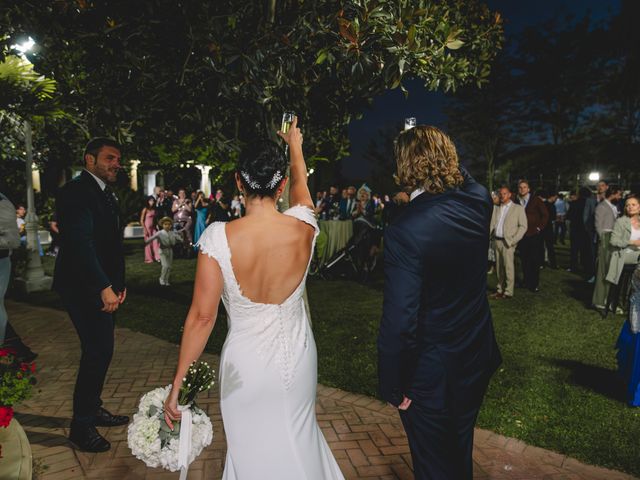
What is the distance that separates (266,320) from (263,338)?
0.29 ft

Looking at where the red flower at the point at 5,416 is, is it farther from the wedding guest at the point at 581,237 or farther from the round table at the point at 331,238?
the wedding guest at the point at 581,237

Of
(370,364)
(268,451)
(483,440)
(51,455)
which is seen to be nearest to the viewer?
(268,451)

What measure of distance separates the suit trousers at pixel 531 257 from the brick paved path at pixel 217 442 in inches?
270

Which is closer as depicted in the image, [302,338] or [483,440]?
[302,338]

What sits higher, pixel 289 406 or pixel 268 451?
pixel 289 406

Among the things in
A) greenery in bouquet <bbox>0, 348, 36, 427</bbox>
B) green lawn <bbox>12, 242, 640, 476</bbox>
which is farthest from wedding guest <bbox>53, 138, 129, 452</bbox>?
green lawn <bbox>12, 242, 640, 476</bbox>

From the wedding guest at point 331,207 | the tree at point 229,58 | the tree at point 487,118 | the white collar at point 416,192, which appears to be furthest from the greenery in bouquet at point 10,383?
the tree at point 487,118

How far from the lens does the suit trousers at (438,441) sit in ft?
7.27

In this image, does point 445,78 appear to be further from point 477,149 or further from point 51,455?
point 477,149

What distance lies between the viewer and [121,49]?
4.36m

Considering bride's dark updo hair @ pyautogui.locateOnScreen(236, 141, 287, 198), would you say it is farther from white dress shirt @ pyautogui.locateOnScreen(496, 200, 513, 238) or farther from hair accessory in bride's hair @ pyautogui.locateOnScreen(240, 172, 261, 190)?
white dress shirt @ pyautogui.locateOnScreen(496, 200, 513, 238)

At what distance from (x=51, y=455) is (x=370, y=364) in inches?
132

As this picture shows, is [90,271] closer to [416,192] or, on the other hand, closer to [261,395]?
[261,395]

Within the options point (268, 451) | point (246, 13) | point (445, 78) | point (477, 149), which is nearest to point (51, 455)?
point (268, 451)
